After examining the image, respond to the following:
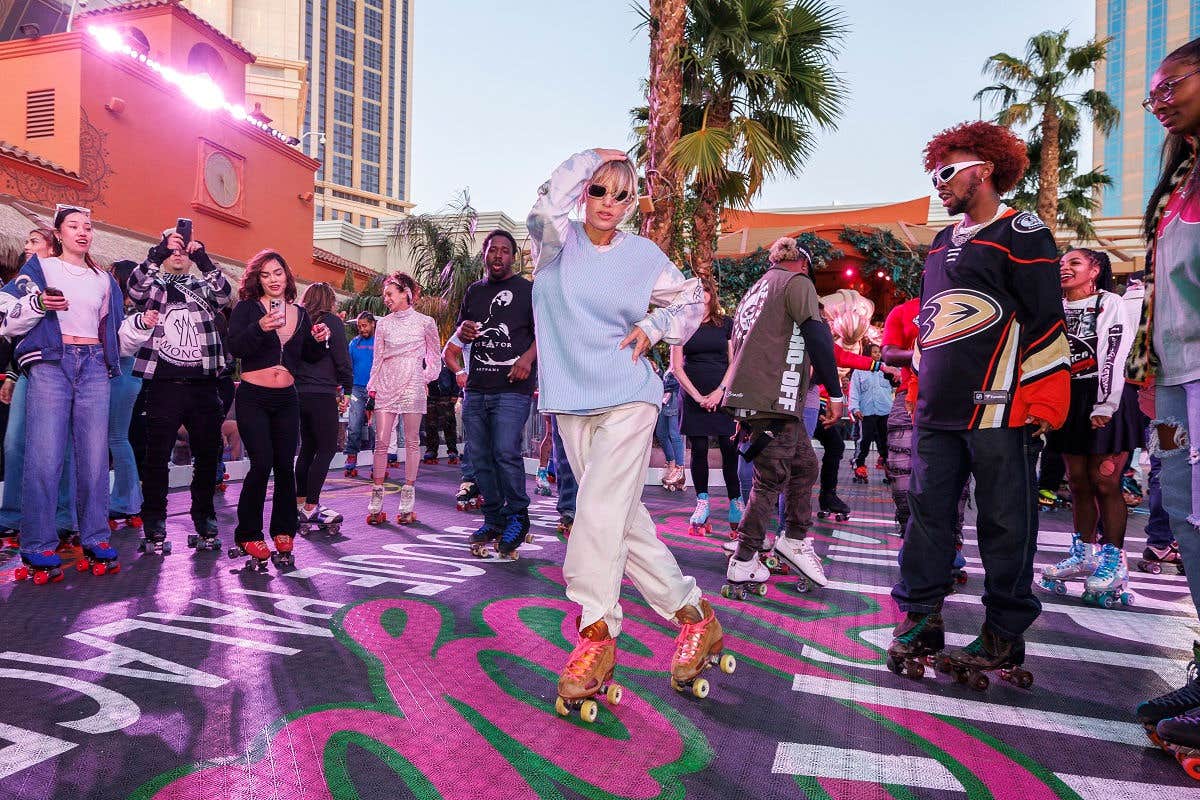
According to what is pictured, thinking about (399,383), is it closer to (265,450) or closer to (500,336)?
(500,336)

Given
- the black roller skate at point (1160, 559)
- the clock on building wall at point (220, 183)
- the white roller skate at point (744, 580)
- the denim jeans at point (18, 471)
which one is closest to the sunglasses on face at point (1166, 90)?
the white roller skate at point (744, 580)

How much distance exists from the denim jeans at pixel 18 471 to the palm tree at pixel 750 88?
746cm

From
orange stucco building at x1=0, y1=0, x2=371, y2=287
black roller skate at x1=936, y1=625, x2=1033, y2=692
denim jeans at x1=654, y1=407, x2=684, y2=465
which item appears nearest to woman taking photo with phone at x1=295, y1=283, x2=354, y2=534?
black roller skate at x1=936, y1=625, x2=1033, y2=692

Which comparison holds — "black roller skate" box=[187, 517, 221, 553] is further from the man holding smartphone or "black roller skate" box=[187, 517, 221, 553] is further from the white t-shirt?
the white t-shirt

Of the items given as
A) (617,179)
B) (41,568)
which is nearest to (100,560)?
(41,568)

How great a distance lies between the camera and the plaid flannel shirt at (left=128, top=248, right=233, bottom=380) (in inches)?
175

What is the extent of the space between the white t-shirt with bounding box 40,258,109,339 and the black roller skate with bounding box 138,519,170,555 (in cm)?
120

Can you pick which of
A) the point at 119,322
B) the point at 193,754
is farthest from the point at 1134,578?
the point at 119,322

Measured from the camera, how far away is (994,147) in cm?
278

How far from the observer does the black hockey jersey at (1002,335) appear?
2611 mm

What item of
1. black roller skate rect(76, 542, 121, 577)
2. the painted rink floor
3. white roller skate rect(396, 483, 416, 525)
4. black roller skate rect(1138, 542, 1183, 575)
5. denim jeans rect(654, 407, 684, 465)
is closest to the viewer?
the painted rink floor

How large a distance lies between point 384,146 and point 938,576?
115459 millimetres

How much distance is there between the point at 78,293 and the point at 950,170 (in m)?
4.37

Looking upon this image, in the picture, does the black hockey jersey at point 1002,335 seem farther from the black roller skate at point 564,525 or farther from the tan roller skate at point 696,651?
the black roller skate at point 564,525
